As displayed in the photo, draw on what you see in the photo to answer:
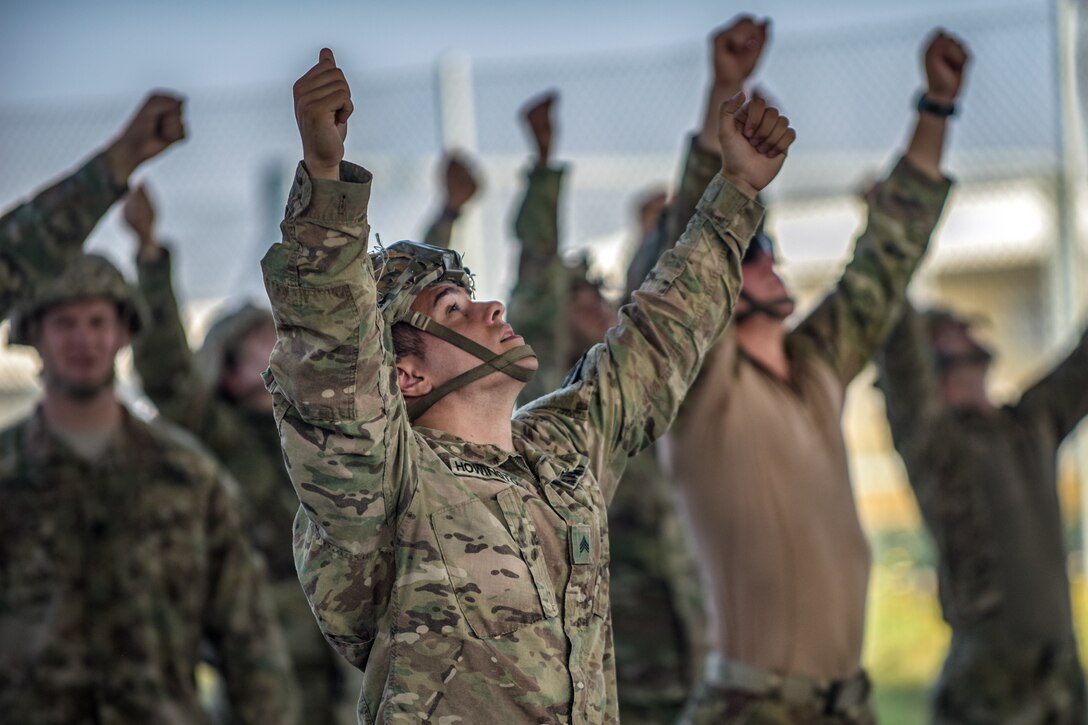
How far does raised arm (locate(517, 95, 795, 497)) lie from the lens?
10.4 ft

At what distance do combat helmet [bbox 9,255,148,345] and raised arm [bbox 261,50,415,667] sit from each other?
2.52 metres

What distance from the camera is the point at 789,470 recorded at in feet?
13.7

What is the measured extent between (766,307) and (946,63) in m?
0.77

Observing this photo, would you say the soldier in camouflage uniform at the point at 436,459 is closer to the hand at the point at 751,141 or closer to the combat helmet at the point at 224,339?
the hand at the point at 751,141

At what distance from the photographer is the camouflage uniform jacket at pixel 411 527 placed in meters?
2.49

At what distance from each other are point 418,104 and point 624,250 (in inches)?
48.3

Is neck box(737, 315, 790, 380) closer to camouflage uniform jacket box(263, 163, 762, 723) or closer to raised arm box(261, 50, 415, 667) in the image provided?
camouflage uniform jacket box(263, 163, 762, 723)

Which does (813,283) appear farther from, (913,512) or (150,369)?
(150,369)

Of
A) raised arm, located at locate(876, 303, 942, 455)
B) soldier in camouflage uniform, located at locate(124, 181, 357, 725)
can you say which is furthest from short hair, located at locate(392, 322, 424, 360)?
raised arm, located at locate(876, 303, 942, 455)

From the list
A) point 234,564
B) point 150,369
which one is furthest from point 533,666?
point 150,369

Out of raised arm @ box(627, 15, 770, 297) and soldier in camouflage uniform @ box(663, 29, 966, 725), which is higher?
raised arm @ box(627, 15, 770, 297)

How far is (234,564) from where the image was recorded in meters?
5.10

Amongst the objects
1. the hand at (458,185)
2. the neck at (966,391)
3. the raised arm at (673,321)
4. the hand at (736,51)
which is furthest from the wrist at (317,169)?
the neck at (966,391)

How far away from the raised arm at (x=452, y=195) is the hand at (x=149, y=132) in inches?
62.9
